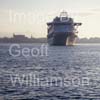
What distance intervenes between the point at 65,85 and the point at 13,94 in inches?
264

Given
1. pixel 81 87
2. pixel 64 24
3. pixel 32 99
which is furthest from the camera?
pixel 64 24

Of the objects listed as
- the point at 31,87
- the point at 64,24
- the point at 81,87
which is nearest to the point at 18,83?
the point at 31,87

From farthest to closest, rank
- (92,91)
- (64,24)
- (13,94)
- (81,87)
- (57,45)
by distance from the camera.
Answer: (57,45), (64,24), (81,87), (92,91), (13,94)

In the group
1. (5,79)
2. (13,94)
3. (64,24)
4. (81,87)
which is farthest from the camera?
(64,24)

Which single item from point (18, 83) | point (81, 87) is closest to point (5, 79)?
point (18, 83)

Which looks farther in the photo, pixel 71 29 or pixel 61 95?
pixel 71 29

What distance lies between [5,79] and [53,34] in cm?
11059

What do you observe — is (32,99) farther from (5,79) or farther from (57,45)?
(57,45)

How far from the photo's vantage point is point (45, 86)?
104ft

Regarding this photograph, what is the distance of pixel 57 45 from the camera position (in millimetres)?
157375

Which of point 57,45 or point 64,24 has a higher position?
point 64,24

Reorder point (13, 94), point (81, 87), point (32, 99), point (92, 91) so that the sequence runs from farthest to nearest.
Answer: point (81, 87), point (92, 91), point (13, 94), point (32, 99)

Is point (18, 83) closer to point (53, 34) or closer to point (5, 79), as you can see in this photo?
point (5, 79)

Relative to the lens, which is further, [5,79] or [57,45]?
[57,45]
